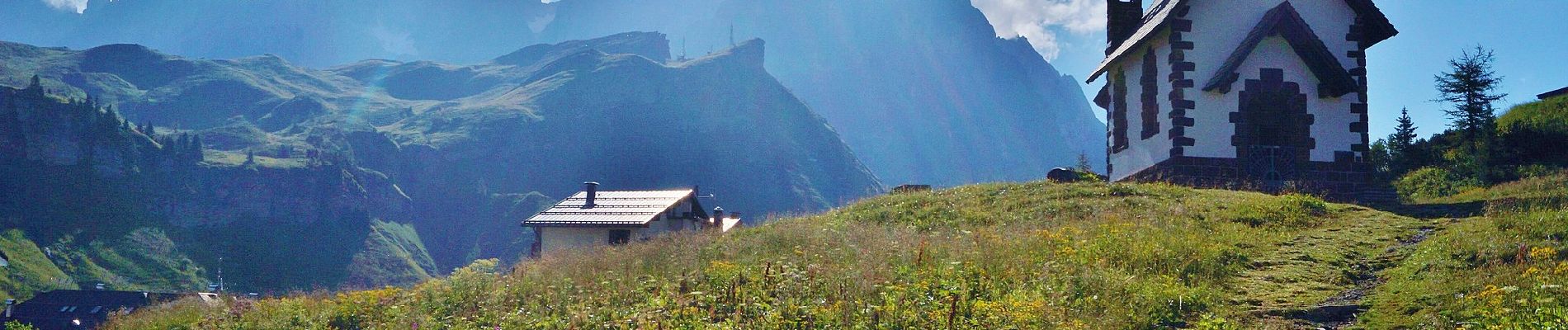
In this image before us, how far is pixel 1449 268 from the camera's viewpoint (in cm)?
1236

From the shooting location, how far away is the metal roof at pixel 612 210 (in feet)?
155

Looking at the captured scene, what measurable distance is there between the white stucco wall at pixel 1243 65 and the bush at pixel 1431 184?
6.40 ft

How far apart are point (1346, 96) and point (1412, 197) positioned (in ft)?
10.6

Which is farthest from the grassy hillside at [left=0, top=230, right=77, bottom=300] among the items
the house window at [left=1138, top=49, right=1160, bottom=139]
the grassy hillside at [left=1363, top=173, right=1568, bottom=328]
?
the grassy hillside at [left=1363, top=173, right=1568, bottom=328]

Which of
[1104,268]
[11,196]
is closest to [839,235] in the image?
[1104,268]

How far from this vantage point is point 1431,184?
26.8 m

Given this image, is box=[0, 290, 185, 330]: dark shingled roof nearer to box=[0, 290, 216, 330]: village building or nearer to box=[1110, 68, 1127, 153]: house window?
box=[0, 290, 216, 330]: village building

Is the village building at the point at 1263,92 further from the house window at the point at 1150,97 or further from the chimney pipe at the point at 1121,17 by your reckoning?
the chimney pipe at the point at 1121,17

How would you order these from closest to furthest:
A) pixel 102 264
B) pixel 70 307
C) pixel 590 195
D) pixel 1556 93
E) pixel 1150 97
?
pixel 1150 97, pixel 1556 93, pixel 590 195, pixel 70 307, pixel 102 264

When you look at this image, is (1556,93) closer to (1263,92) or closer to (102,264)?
(1263,92)

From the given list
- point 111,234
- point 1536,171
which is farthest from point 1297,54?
point 111,234

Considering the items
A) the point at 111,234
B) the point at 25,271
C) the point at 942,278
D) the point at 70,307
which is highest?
the point at 942,278

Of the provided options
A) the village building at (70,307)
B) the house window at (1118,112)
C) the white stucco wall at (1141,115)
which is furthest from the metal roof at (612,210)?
the village building at (70,307)

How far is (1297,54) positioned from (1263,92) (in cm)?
116
